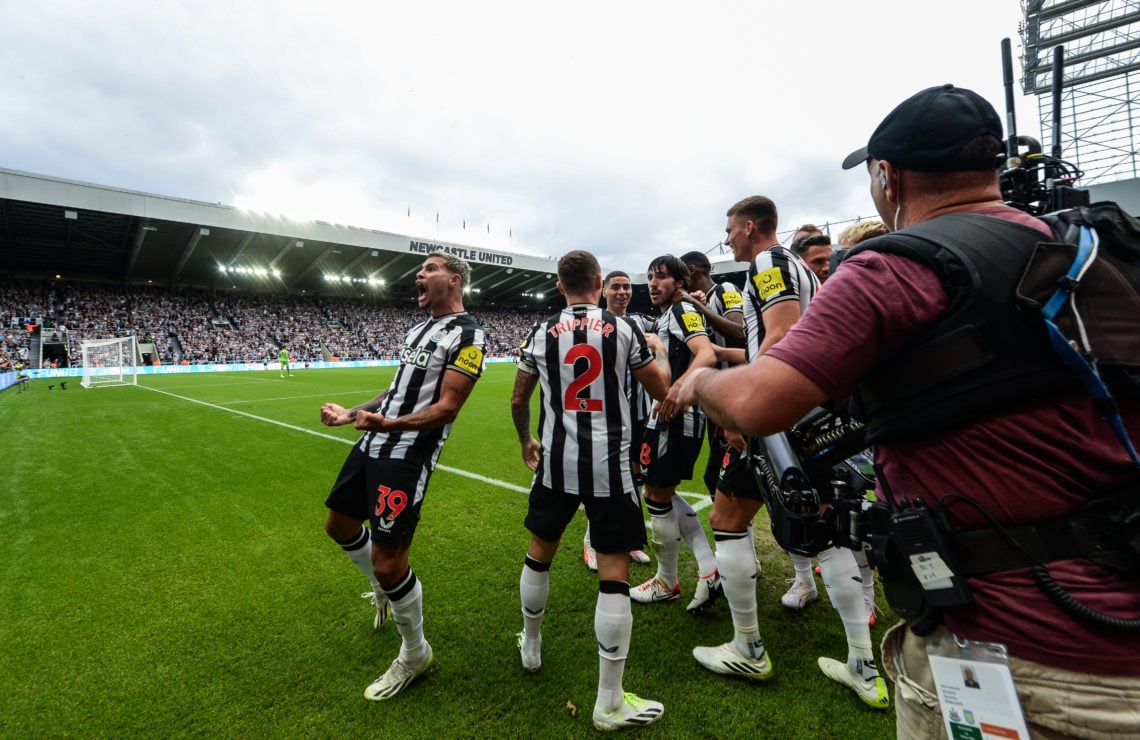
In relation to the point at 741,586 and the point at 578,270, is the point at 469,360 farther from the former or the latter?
the point at 741,586

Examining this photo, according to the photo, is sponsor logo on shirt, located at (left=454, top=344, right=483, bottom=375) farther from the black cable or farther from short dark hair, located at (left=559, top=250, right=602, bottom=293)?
the black cable

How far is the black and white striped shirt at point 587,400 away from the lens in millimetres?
2510

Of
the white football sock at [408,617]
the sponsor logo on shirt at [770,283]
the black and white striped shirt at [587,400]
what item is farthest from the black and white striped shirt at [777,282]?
the white football sock at [408,617]

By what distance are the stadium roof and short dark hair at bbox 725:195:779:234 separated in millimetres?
25176

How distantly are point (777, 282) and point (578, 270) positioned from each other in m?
1.07

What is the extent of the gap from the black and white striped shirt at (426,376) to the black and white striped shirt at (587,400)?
51 cm

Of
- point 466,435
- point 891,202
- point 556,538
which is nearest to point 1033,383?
point 891,202

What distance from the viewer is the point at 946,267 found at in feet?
3.15

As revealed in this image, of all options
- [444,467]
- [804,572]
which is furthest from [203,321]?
[804,572]

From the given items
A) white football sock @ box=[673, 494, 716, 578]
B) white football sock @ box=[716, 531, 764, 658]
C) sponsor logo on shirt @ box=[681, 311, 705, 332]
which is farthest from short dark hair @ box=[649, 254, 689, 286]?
white football sock @ box=[716, 531, 764, 658]

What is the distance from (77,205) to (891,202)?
35223 millimetres

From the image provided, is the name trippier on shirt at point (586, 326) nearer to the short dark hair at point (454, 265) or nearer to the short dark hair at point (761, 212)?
the short dark hair at point (454, 265)

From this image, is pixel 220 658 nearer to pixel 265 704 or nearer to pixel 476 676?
pixel 265 704

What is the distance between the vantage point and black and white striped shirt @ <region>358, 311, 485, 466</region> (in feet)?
9.38
